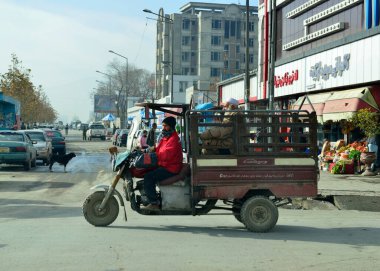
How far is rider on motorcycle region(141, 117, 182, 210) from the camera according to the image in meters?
8.74

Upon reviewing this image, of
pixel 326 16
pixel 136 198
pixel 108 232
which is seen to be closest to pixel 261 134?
pixel 136 198

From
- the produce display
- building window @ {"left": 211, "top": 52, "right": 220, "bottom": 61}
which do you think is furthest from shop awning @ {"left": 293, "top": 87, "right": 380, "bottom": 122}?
building window @ {"left": 211, "top": 52, "right": 220, "bottom": 61}

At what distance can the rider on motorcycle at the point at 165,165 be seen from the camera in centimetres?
874

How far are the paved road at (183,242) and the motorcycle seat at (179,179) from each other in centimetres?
76

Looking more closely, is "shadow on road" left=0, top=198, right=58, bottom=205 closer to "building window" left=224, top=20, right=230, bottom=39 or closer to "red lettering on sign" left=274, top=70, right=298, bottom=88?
"red lettering on sign" left=274, top=70, right=298, bottom=88

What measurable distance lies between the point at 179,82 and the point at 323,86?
268 feet

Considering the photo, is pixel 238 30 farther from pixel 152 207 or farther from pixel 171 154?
pixel 152 207

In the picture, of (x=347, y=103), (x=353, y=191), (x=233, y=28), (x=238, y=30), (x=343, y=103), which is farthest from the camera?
(x=233, y=28)

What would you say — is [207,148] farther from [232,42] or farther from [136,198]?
[232,42]

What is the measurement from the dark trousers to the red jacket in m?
0.09

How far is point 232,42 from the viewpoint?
11688 cm

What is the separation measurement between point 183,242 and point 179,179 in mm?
1251

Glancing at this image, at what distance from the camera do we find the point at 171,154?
8781 mm

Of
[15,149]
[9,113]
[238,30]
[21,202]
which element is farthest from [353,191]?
[238,30]
